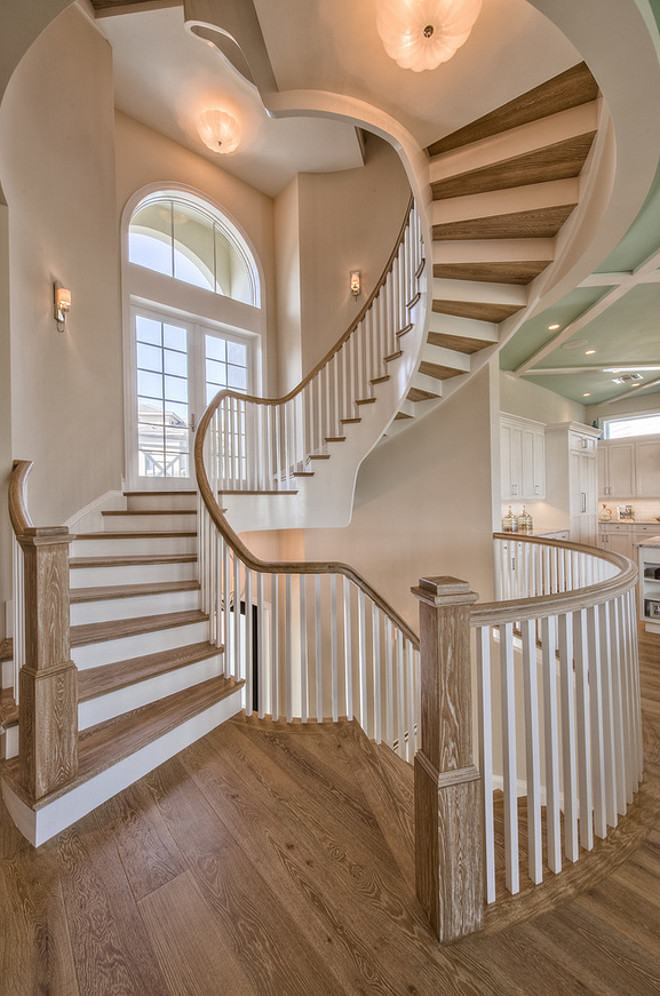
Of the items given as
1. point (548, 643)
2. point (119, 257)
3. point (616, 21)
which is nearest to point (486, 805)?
point (548, 643)

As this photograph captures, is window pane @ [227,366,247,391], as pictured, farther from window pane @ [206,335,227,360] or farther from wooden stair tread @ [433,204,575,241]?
wooden stair tread @ [433,204,575,241]

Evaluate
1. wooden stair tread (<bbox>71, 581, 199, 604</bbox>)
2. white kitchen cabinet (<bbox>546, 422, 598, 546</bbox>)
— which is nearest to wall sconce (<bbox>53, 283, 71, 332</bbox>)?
wooden stair tread (<bbox>71, 581, 199, 604</bbox>)

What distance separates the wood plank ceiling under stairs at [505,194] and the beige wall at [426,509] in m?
1.45

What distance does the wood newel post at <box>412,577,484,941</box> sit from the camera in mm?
1140

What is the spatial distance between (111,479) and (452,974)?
12.7 feet

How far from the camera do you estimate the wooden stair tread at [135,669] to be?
201cm

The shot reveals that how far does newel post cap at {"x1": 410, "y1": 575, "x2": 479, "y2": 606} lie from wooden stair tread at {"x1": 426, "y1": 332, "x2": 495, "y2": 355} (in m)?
2.47

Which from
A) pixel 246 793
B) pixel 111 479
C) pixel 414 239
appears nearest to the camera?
pixel 246 793

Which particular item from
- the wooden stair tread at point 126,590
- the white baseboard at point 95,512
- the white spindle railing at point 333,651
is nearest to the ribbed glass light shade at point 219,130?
the white baseboard at point 95,512

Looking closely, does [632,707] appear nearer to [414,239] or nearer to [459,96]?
[459,96]

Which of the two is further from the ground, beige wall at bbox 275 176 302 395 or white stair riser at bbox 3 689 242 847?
beige wall at bbox 275 176 302 395

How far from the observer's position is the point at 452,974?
1.06 m

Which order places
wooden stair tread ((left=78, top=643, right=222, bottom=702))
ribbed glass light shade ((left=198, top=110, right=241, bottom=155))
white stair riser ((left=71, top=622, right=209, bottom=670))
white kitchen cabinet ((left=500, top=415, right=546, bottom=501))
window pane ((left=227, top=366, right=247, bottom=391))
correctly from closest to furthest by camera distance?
wooden stair tread ((left=78, top=643, right=222, bottom=702)) → white stair riser ((left=71, top=622, right=209, bottom=670)) → ribbed glass light shade ((left=198, top=110, right=241, bottom=155)) → window pane ((left=227, top=366, right=247, bottom=391)) → white kitchen cabinet ((left=500, top=415, right=546, bottom=501))

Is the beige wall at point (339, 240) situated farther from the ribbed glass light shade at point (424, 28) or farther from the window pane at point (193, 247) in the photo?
the ribbed glass light shade at point (424, 28)
